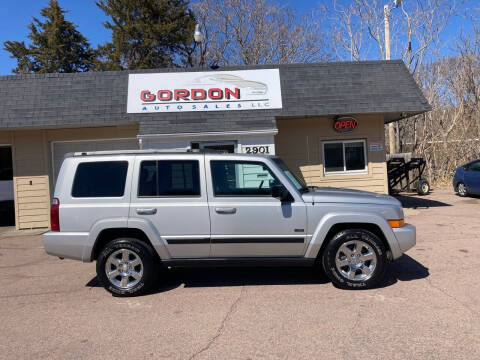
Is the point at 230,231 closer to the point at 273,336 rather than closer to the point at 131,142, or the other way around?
the point at 273,336

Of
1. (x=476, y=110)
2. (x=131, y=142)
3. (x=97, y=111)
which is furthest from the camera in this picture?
(x=476, y=110)

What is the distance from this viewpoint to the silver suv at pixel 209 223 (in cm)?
473

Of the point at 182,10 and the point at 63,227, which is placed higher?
the point at 182,10

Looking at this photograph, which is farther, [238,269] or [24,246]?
[24,246]

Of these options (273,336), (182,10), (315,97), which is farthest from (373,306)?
(182,10)

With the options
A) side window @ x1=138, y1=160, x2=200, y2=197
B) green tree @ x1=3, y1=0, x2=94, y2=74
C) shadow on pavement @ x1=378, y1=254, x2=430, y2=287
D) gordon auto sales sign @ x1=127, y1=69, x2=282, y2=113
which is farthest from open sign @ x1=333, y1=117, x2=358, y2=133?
green tree @ x1=3, y1=0, x2=94, y2=74

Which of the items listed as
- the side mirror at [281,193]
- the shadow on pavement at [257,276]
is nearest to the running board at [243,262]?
the shadow on pavement at [257,276]

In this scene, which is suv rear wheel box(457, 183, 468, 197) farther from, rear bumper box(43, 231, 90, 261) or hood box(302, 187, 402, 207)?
rear bumper box(43, 231, 90, 261)

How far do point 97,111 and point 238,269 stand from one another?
6923 mm

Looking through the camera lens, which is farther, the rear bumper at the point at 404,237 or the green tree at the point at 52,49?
the green tree at the point at 52,49

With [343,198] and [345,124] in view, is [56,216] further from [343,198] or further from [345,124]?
[345,124]

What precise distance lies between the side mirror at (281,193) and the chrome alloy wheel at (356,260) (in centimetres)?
93

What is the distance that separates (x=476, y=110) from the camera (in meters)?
19.0

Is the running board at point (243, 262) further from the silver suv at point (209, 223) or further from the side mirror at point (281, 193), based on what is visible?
the side mirror at point (281, 193)
